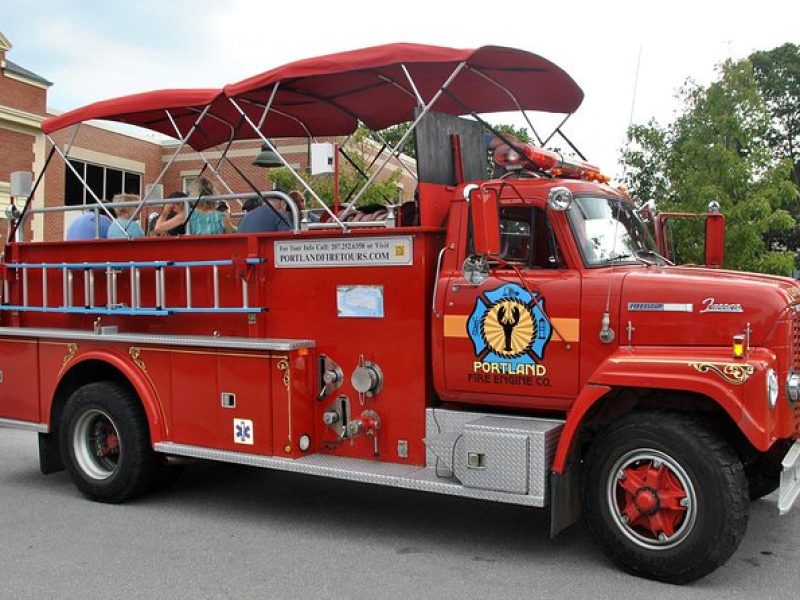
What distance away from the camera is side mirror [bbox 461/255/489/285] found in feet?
17.3

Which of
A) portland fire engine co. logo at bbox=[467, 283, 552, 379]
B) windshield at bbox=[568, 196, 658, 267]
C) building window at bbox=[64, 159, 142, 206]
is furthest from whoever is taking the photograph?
building window at bbox=[64, 159, 142, 206]

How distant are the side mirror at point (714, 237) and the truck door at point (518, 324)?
1.55 metres

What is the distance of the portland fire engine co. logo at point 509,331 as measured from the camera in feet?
16.6

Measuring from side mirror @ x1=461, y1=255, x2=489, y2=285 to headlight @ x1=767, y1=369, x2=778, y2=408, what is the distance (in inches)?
70.3

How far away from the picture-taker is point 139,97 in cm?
700

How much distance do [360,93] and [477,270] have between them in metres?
2.81

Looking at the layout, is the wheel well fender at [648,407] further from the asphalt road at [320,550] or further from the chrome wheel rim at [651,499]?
the asphalt road at [320,550]

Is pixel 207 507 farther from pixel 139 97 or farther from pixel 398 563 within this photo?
pixel 139 97

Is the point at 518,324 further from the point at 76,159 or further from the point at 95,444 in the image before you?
the point at 76,159

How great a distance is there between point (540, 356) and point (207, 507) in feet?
10.5

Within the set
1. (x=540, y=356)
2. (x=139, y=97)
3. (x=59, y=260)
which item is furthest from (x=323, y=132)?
(x=540, y=356)

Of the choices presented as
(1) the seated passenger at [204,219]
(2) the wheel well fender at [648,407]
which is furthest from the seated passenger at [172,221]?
(2) the wheel well fender at [648,407]

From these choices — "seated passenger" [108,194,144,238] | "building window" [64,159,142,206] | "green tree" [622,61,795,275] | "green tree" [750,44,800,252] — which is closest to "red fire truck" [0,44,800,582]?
"seated passenger" [108,194,144,238]

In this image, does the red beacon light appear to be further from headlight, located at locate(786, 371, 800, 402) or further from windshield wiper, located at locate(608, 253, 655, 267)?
headlight, located at locate(786, 371, 800, 402)
